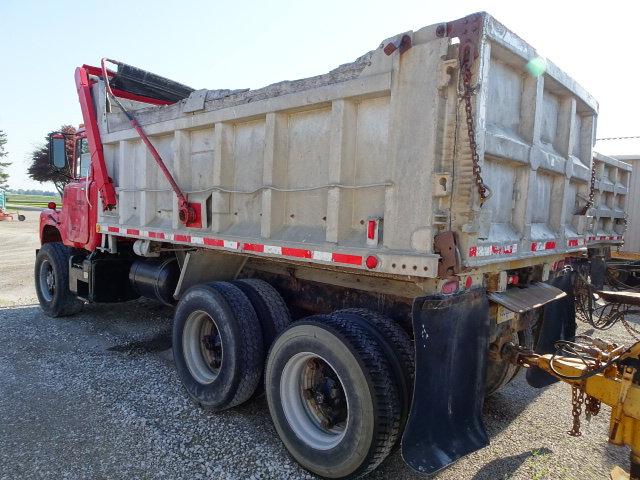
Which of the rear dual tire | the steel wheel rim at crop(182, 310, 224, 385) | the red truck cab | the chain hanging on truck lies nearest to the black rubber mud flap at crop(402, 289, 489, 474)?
the rear dual tire

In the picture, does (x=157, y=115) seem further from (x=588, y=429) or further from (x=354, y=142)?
(x=588, y=429)

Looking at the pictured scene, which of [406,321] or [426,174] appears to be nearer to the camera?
[426,174]

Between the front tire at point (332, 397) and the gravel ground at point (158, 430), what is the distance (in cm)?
28

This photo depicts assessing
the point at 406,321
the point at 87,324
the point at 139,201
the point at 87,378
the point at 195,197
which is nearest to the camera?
the point at 406,321

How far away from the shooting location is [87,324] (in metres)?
6.50

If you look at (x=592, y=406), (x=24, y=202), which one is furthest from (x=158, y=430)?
(x=24, y=202)

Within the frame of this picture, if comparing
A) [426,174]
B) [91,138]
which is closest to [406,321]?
[426,174]

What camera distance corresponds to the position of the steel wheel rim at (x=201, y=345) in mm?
4156

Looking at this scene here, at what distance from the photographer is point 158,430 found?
352 centimetres

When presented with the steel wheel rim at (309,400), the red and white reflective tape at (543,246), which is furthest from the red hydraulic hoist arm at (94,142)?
the red and white reflective tape at (543,246)

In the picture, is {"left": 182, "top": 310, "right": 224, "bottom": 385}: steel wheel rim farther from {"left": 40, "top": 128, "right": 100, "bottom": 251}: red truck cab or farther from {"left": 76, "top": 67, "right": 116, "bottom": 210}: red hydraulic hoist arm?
{"left": 40, "top": 128, "right": 100, "bottom": 251}: red truck cab

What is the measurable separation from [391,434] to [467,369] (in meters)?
0.67

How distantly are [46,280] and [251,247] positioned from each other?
527cm

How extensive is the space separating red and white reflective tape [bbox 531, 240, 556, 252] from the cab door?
546cm
